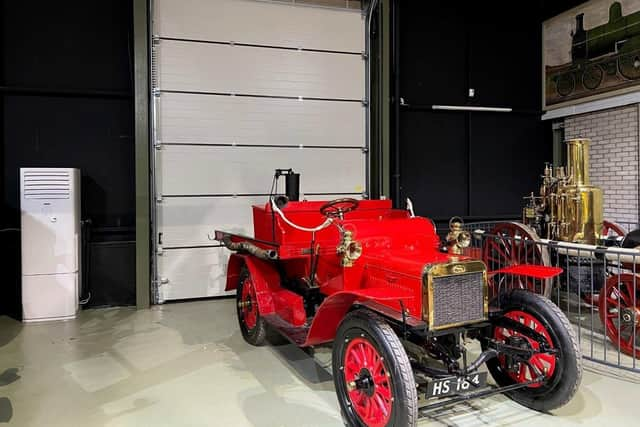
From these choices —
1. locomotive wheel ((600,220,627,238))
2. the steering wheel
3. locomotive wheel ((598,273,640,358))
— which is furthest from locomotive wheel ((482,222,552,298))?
the steering wheel

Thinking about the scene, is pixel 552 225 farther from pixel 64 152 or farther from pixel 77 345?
pixel 64 152

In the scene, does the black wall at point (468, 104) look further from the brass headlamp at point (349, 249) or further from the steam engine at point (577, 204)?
the brass headlamp at point (349, 249)

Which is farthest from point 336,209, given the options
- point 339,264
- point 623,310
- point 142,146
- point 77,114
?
point 77,114

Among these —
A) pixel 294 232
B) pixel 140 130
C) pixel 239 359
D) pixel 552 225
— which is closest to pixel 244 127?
pixel 140 130

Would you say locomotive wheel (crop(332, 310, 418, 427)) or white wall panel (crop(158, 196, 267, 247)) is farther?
white wall panel (crop(158, 196, 267, 247))

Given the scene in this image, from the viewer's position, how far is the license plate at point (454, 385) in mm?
2312

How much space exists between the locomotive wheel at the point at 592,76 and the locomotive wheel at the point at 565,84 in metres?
0.21

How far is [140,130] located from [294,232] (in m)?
2.92

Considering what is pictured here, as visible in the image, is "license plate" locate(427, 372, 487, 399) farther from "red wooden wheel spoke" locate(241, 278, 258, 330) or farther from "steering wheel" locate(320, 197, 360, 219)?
"red wooden wheel spoke" locate(241, 278, 258, 330)

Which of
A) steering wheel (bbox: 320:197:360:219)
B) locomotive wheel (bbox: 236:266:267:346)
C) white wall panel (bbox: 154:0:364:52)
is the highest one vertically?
white wall panel (bbox: 154:0:364:52)

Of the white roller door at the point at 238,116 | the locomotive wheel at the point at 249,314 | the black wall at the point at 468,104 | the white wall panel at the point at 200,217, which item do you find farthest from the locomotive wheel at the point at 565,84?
the locomotive wheel at the point at 249,314

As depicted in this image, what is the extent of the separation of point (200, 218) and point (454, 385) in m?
4.38

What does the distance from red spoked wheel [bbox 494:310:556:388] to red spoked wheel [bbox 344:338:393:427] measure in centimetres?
88

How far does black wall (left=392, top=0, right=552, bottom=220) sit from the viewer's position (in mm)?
7359
